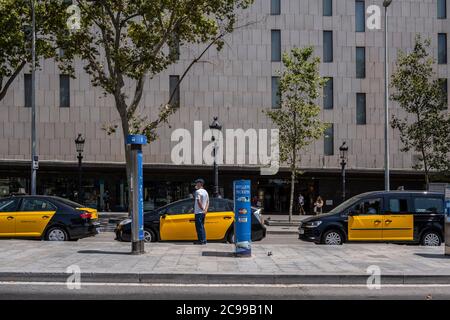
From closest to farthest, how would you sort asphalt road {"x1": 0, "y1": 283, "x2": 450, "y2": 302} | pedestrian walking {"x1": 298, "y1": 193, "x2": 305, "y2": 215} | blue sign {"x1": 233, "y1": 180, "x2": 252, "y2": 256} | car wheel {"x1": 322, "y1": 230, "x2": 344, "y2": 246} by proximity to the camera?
asphalt road {"x1": 0, "y1": 283, "x2": 450, "y2": 302}, blue sign {"x1": 233, "y1": 180, "x2": 252, "y2": 256}, car wheel {"x1": 322, "y1": 230, "x2": 344, "y2": 246}, pedestrian walking {"x1": 298, "y1": 193, "x2": 305, "y2": 215}

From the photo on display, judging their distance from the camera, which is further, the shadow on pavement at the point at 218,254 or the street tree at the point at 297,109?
the street tree at the point at 297,109

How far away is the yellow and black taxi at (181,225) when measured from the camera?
55.4 feet

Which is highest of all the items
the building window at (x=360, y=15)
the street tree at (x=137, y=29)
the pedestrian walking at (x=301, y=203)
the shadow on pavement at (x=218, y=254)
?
the building window at (x=360, y=15)

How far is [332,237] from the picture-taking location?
57.3 ft

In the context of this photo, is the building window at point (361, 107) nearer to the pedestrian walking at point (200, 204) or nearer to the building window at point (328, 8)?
the building window at point (328, 8)

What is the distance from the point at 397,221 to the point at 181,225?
615 centimetres

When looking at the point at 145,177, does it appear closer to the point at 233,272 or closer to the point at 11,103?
the point at 11,103

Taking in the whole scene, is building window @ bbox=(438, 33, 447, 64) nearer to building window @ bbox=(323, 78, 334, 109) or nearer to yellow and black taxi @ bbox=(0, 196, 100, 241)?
building window @ bbox=(323, 78, 334, 109)

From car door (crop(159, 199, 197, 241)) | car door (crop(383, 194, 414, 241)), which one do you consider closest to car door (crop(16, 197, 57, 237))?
car door (crop(159, 199, 197, 241))

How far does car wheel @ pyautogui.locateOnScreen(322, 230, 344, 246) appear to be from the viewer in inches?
686

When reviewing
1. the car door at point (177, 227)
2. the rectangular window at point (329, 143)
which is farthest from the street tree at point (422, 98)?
the car door at point (177, 227)

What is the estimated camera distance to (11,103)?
40.9m

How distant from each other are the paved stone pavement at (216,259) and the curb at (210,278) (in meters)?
0.14

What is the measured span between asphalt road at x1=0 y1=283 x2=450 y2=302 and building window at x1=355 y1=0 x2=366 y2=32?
35095mm
